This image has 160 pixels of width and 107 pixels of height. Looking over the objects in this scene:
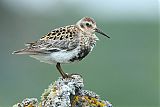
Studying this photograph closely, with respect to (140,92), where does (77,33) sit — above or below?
below

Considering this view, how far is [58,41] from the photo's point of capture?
9812 mm

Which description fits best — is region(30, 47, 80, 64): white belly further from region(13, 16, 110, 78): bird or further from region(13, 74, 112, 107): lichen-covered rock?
region(13, 74, 112, 107): lichen-covered rock

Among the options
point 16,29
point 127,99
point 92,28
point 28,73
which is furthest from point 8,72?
point 92,28

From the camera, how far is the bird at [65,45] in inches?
382

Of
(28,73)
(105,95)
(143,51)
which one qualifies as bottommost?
(105,95)

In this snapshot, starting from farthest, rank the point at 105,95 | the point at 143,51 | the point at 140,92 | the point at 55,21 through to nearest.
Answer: the point at 55,21 → the point at 143,51 → the point at 140,92 → the point at 105,95

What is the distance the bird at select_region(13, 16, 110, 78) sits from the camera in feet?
31.9

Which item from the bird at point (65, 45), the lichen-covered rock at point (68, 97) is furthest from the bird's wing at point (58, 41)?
the lichen-covered rock at point (68, 97)

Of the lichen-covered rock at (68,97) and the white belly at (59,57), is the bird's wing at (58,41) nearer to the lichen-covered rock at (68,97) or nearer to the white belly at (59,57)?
the white belly at (59,57)

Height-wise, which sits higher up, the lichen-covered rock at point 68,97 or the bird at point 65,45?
the bird at point 65,45

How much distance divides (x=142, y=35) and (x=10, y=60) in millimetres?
3891

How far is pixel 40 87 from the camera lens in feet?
45.9

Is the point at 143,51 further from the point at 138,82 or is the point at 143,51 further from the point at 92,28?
the point at 92,28

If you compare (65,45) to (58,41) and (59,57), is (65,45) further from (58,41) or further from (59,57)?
(59,57)
